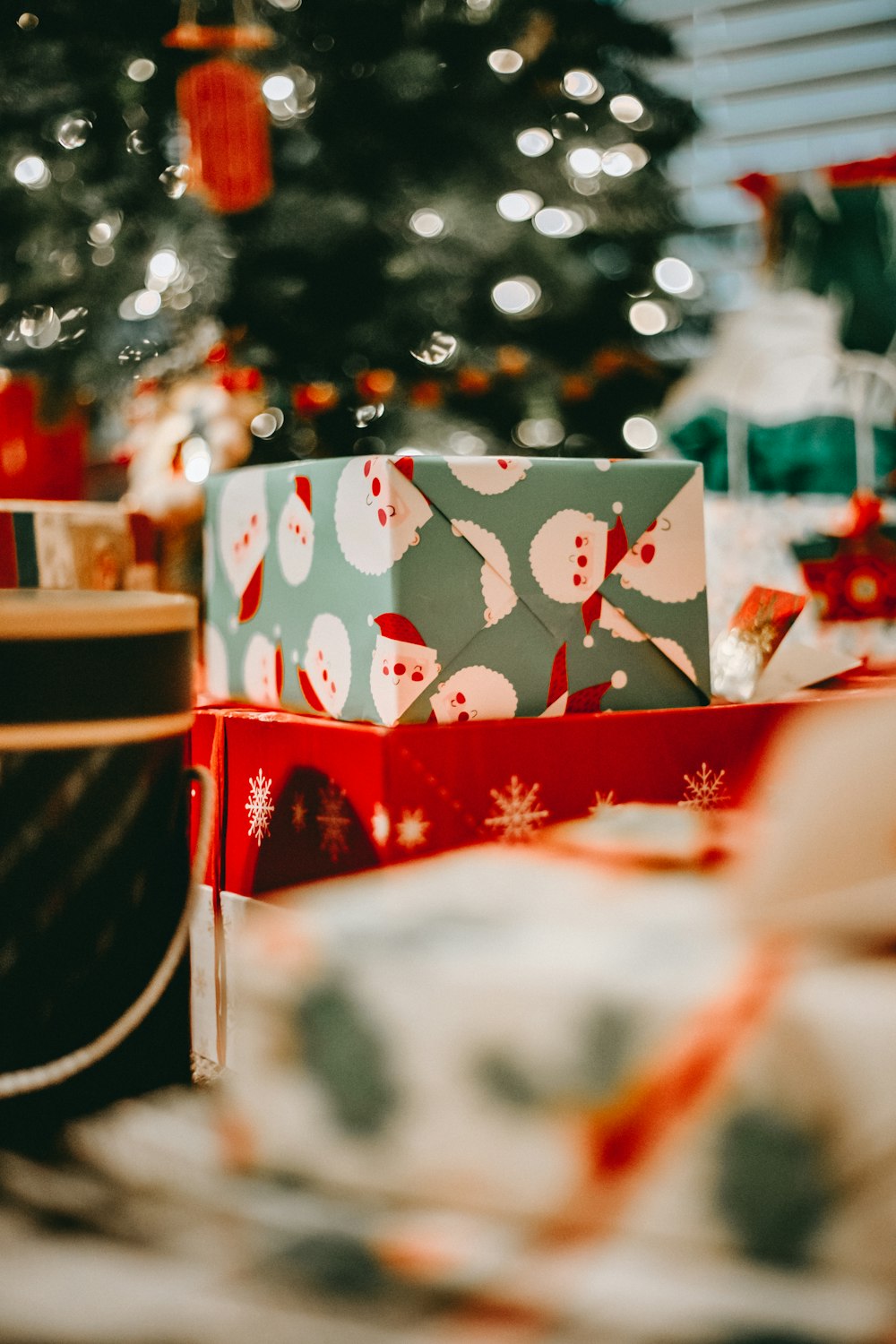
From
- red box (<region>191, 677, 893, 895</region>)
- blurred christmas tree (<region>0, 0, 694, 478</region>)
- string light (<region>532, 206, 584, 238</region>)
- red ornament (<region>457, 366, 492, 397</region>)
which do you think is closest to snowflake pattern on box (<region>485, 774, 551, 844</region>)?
red box (<region>191, 677, 893, 895</region>)

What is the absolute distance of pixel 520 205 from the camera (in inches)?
59.9

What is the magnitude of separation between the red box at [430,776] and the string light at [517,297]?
99cm

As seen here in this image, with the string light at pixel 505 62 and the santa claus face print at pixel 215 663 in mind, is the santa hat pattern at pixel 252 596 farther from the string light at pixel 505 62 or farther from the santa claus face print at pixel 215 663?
the string light at pixel 505 62

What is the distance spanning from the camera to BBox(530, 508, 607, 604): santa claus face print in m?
0.59

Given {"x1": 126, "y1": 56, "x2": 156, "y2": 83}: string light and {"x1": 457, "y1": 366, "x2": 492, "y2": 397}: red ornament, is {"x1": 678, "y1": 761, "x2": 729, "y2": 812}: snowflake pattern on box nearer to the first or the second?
{"x1": 457, "y1": 366, "x2": 492, "y2": 397}: red ornament

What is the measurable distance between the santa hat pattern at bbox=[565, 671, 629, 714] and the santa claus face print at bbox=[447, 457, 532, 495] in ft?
0.38

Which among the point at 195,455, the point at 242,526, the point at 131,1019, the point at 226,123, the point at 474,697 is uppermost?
the point at 226,123

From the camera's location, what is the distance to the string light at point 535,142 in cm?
150

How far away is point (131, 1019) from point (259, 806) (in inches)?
8.1

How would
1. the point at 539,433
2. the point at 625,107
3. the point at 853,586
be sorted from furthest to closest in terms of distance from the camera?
1. the point at 539,433
2. the point at 625,107
3. the point at 853,586

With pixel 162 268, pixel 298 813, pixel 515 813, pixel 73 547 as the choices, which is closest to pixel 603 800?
pixel 515 813

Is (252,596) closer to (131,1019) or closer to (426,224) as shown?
(131,1019)

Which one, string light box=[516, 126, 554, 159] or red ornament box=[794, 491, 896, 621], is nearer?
red ornament box=[794, 491, 896, 621]

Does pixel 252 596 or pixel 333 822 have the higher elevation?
pixel 252 596
